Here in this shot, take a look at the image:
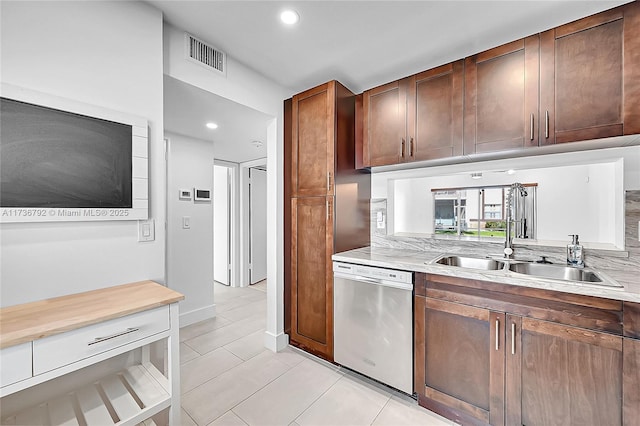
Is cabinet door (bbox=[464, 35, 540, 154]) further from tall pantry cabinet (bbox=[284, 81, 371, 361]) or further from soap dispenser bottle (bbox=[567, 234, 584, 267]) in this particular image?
tall pantry cabinet (bbox=[284, 81, 371, 361])

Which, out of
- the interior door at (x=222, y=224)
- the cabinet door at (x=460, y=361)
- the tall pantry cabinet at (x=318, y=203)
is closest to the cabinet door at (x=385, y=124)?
the tall pantry cabinet at (x=318, y=203)

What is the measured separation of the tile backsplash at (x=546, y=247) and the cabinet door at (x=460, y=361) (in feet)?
2.47

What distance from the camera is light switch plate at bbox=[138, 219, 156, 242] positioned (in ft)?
5.40

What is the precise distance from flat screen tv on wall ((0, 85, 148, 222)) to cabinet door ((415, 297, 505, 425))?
1981 mm

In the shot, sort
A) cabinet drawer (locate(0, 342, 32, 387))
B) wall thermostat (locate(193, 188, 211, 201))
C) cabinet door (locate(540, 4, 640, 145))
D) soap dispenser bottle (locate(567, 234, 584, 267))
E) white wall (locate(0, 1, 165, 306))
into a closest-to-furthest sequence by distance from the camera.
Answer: cabinet drawer (locate(0, 342, 32, 387)) → white wall (locate(0, 1, 165, 306)) → cabinet door (locate(540, 4, 640, 145)) → soap dispenser bottle (locate(567, 234, 584, 267)) → wall thermostat (locate(193, 188, 211, 201))

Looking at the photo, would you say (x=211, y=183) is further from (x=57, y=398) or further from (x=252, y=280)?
(x=57, y=398)

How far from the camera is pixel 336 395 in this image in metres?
1.94

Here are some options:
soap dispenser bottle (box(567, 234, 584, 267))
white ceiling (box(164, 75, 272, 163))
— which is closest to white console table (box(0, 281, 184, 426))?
white ceiling (box(164, 75, 272, 163))

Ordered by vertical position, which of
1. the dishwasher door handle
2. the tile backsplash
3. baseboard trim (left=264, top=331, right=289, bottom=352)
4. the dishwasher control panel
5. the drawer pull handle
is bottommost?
baseboard trim (left=264, top=331, right=289, bottom=352)

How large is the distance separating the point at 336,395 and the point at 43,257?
1.96m

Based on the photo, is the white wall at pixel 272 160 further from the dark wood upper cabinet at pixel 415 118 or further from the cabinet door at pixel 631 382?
the cabinet door at pixel 631 382

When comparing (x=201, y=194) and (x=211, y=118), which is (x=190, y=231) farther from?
(x=211, y=118)

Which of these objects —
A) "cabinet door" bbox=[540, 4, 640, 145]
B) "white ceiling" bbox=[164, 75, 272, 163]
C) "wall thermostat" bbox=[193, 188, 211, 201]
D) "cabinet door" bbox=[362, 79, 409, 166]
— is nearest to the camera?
"cabinet door" bbox=[540, 4, 640, 145]

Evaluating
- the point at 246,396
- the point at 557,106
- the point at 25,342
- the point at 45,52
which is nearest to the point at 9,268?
the point at 25,342
